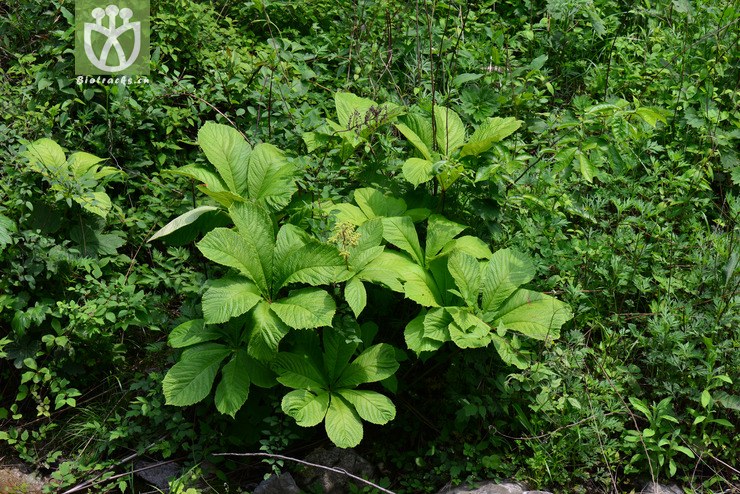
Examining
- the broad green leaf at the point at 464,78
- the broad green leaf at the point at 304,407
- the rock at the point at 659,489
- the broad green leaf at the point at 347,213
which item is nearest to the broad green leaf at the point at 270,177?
the broad green leaf at the point at 347,213

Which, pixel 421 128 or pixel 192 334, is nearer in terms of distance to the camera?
pixel 192 334

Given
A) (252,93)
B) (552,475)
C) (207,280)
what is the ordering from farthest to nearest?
(252,93) → (207,280) → (552,475)

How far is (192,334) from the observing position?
138 inches

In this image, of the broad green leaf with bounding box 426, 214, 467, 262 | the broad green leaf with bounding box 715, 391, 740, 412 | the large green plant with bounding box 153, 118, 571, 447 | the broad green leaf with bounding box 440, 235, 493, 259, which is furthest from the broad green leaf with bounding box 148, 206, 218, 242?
the broad green leaf with bounding box 715, 391, 740, 412

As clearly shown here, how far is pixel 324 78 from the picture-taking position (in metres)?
4.62

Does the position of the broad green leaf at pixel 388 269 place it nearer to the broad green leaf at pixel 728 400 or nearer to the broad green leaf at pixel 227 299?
the broad green leaf at pixel 227 299

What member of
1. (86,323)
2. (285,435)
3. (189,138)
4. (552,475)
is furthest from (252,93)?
(552,475)

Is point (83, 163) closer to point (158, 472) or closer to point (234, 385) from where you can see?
point (234, 385)

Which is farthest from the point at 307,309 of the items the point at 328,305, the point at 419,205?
the point at 419,205

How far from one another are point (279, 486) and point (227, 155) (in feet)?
5.46

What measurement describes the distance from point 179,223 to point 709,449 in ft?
9.38

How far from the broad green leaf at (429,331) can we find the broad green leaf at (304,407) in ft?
1.60

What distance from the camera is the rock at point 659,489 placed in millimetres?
3469

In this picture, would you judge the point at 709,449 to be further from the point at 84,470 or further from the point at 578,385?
the point at 84,470
